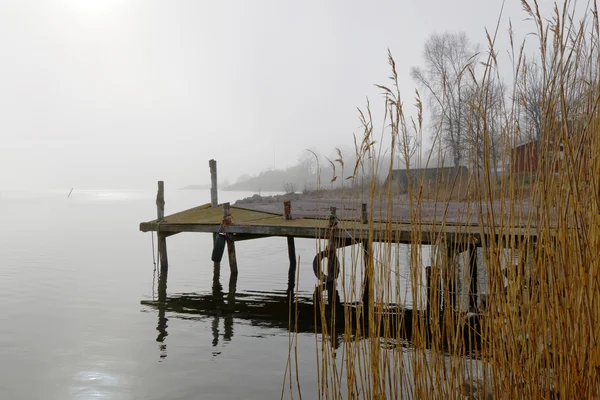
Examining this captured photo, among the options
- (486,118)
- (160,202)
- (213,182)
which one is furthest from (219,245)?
(486,118)

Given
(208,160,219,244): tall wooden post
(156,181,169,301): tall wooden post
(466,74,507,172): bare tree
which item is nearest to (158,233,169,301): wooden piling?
(156,181,169,301): tall wooden post

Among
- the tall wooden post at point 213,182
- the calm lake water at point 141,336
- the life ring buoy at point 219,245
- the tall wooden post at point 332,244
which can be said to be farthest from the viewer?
the tall wooden post at point 213,182

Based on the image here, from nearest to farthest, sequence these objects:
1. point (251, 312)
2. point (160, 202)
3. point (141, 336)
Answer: point (141, 336), point (251, 312), point (160, 202)

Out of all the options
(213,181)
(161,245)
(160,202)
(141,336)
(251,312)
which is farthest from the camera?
(213,181)

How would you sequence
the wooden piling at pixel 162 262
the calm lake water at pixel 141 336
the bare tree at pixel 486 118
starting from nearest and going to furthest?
1. the bare tree at pixel 486 118
2. the calm lake water at pixel 141 336
3. the wooden piling at pixel 162 262

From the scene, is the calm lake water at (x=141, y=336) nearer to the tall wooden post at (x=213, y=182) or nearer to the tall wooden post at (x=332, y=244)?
A: the tall wooden post at (x=332, y=244)

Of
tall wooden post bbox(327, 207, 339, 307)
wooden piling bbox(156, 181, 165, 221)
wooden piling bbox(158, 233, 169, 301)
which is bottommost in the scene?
wooden piling bbox(158, 233, 169, 301)

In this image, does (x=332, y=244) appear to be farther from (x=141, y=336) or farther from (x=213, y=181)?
(x=213, y=181)

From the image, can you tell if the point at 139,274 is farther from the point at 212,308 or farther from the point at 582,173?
the point at 582,173

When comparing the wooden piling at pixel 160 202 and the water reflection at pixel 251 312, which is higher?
the wooden piling at pixel 160 202

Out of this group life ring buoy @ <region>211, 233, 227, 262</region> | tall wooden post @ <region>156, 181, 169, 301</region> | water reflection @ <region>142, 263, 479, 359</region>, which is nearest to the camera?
water reflection @ <region>142, 263, 479, 359</region>

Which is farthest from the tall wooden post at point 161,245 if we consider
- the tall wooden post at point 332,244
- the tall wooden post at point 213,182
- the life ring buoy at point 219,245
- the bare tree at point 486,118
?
the bare tree at point 486,118

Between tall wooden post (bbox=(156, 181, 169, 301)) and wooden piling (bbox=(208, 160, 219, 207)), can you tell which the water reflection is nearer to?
tall wooden post (bbox=(156, 181, 169, 301))

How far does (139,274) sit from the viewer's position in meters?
15.1
